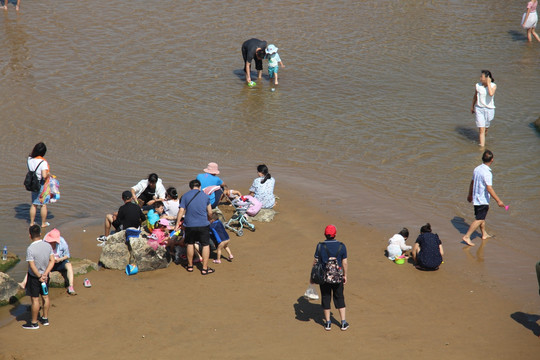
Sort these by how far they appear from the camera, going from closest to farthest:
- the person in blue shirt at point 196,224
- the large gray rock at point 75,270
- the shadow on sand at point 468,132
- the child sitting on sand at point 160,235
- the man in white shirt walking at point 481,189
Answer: the large gray rock at point 75,270 → the person in blue shirt at point 196,224 → the child sitting on sand at point 160,235 → the man in white shirt walking at point 481,189 → the shadow on sand at point 468,132

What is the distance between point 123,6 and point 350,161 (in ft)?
41.7

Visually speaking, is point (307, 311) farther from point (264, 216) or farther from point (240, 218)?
point (264, 216)

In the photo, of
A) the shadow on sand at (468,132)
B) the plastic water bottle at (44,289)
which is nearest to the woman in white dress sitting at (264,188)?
the plastic water bottle at (44,289)

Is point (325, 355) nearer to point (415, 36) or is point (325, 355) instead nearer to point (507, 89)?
point (507, 89)

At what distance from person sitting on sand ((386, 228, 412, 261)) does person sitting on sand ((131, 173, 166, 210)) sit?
3.97 m

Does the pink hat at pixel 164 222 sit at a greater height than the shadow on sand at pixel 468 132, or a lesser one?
lesser

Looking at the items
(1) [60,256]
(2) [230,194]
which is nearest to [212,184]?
(2) [230,194]

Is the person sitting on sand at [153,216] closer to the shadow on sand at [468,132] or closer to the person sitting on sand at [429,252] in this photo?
the person sitting on sand at [429,252]

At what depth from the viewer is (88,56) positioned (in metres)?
19.3

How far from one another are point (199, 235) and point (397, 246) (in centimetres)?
311

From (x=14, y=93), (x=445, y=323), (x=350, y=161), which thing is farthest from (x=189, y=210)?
(x=14, y=93)

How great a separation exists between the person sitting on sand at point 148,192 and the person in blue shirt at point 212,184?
2.31 feet

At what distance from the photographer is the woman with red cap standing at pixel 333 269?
7934 millimetres

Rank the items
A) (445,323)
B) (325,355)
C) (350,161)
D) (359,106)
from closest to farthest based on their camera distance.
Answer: (325,355), (445,323), (350,161), (359,106)
